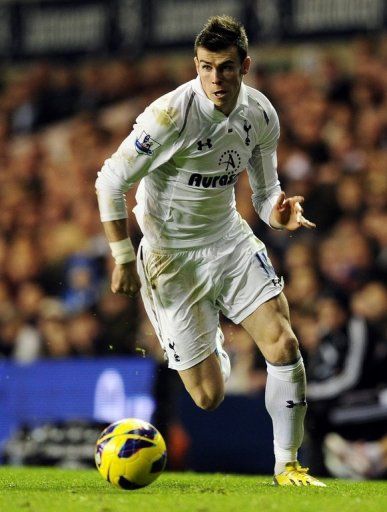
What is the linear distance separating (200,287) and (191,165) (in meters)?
0.74

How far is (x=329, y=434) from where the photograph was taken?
874cm

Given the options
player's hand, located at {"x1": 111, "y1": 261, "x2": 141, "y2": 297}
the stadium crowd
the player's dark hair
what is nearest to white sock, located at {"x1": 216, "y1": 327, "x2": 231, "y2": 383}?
player's hand, located at {"x1": 111, "y1": 261, "x2": 141, "y2": 297}

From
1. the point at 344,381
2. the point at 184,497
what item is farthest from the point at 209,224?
the point at 344,381

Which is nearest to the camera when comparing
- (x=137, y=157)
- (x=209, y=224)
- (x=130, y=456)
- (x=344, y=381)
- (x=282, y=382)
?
(x=130, y=456)

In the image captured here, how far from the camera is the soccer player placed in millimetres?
5387

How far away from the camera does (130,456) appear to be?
5.15m

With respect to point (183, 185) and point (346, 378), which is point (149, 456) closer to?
point (183, 185)

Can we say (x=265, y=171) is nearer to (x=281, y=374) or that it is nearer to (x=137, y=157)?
(x=137, y=157)

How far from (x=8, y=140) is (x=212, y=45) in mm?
8880

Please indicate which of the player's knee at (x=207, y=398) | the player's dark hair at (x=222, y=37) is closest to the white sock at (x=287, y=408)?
the player's knee at (x=207, y=398)

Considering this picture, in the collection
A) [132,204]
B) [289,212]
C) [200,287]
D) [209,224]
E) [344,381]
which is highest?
[289,212]

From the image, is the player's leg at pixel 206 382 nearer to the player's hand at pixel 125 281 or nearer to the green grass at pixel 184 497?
the green grass at pixel 184 497

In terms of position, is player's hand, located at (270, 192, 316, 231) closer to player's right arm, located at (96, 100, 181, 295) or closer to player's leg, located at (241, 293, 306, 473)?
player's leg, located at (241, 293, 306, 473)

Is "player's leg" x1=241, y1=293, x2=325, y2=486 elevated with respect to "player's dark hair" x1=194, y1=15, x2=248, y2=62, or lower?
lower
